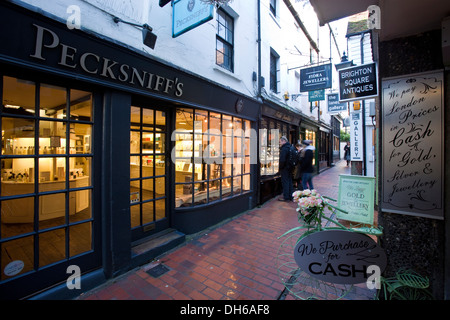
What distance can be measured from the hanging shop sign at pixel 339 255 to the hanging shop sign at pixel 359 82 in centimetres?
335

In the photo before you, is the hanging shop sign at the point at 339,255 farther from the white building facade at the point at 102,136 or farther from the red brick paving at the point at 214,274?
the white building facade at the point at 102,136

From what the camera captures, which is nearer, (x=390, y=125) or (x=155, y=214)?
(x=390, y=125)

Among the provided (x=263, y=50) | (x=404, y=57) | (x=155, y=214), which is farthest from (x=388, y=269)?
(x=263, y=50)

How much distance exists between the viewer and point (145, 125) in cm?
386

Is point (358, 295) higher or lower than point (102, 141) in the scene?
lower

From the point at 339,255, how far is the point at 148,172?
327 centimetres

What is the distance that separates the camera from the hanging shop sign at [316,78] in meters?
7.24

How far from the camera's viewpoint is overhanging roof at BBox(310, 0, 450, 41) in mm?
1810

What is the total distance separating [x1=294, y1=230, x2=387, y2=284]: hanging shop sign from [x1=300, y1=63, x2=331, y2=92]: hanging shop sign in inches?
264

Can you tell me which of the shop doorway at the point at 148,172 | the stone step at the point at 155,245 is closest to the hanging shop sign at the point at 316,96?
the shop doorway at the point at 148,172

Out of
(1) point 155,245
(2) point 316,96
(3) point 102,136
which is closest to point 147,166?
(3) point 102,136

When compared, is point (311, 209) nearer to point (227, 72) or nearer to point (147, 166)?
point (147, 166)

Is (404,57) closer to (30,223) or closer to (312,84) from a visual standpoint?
(30,223)

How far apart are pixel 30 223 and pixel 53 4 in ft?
8.53
